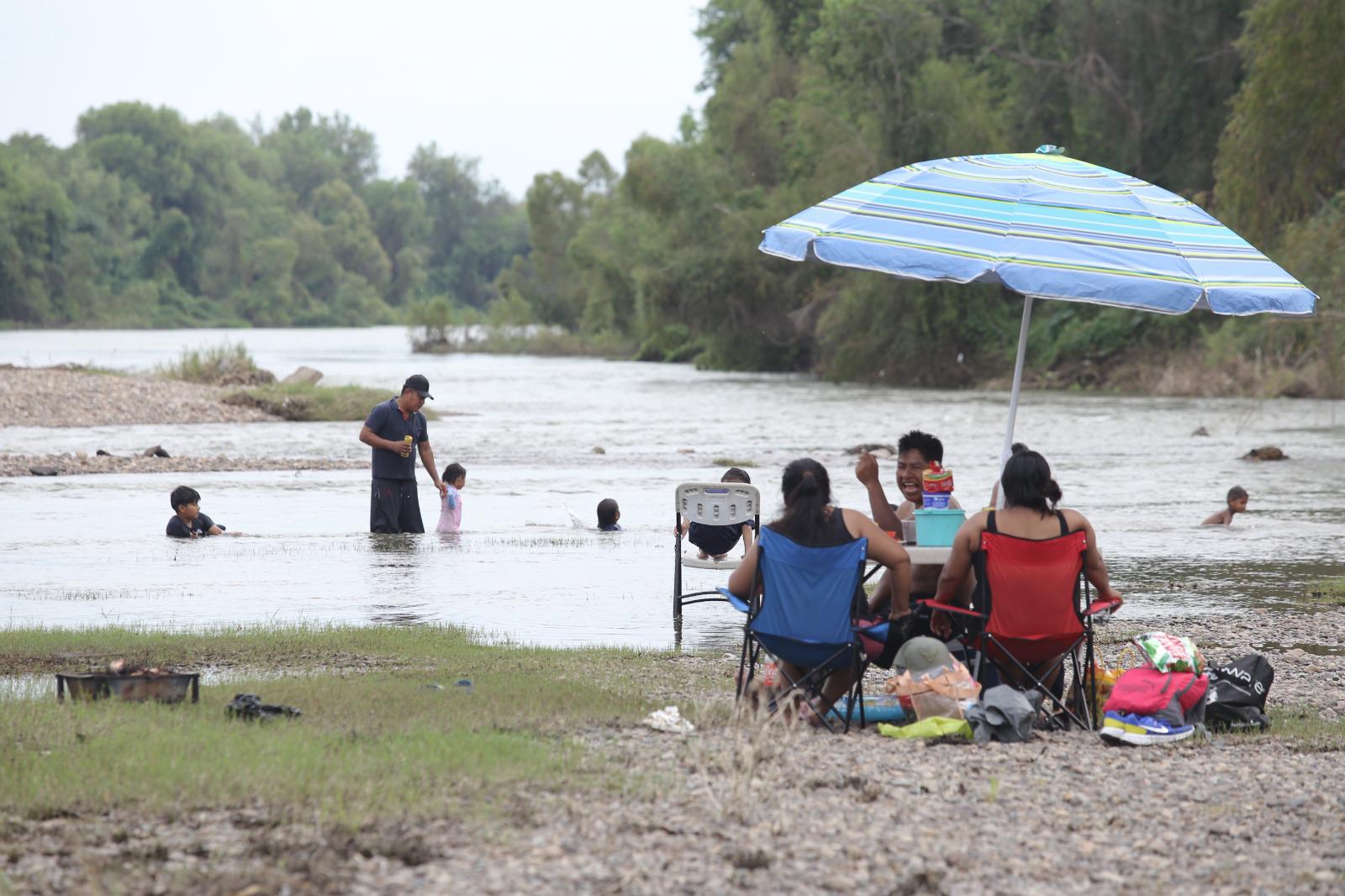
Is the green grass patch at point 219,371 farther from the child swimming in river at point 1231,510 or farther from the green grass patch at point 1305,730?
the green grass patch at point 1305,730

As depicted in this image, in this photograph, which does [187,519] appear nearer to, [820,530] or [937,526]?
[937,526]

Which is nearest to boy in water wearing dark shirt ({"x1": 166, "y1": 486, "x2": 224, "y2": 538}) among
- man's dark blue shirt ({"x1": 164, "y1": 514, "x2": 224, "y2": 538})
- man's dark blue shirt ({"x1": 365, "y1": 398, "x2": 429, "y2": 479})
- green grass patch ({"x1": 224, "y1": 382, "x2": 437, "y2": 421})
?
man's dark blue shirt ({"x1": 164, "y1": 514, "x2": 224, "y2": 538})

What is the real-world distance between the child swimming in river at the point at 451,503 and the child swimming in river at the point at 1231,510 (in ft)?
26.2

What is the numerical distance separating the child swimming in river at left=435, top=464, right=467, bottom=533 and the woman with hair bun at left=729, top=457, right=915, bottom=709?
25.8ft

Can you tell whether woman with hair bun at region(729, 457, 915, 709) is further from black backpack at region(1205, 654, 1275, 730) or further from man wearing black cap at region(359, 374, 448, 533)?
man wearing black cap at region(359, 374, 448, 533)

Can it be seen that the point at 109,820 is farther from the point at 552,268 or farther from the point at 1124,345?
the point at 552,268

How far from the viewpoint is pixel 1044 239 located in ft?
26.2

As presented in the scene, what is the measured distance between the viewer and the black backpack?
24.1 ft

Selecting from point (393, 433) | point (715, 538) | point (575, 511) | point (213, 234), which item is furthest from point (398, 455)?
point (213, 234)

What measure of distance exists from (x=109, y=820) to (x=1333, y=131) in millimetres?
23654

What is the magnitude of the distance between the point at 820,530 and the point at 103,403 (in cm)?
3068

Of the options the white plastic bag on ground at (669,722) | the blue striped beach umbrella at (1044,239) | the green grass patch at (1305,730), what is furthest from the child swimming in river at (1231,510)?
the white plastic bag on ground at (669,722)

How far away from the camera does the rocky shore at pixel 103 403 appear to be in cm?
3322

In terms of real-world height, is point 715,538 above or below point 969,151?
below
